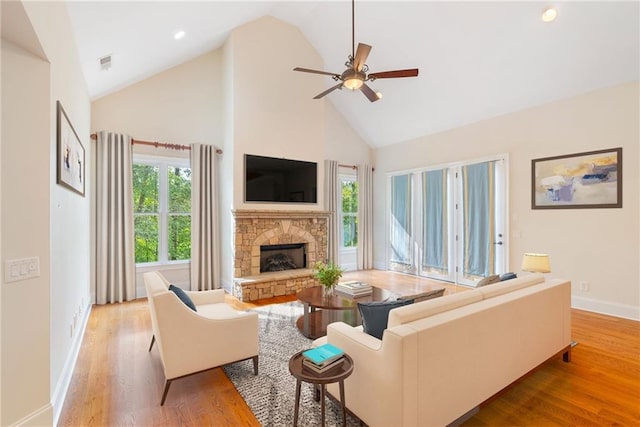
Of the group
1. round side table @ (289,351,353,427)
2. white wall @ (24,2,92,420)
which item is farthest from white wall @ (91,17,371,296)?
round side table @ (289,351,353,427)

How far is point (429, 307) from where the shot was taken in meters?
1.87

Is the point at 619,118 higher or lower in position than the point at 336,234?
higher

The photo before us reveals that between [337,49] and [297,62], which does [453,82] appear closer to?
[337,49]

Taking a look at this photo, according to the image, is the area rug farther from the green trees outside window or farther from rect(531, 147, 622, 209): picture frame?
rect(531, 147, 622, 209): picture frame

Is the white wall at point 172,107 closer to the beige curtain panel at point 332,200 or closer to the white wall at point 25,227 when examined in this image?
the beige curtain panel at point 332,200

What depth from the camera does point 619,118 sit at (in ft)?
13.2

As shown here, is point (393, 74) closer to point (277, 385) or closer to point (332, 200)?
point (277, 385)

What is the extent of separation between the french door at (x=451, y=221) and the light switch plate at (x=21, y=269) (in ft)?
19.4

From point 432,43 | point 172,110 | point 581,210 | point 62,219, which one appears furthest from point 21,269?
point 581,210

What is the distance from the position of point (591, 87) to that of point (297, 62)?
464 centimetres

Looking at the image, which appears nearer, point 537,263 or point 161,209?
point 537,263

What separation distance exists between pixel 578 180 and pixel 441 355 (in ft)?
13.9

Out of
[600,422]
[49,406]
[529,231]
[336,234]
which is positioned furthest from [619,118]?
[49,406]

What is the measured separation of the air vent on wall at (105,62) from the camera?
11.6ft
